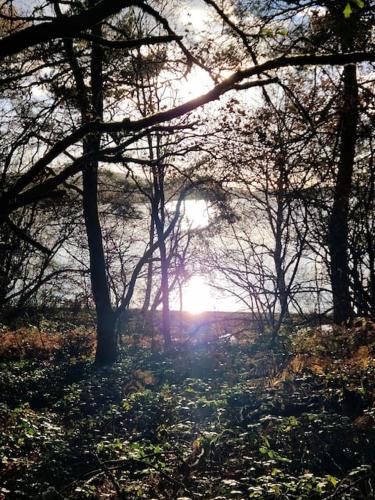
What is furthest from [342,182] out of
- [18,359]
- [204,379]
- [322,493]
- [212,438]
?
[18,359]

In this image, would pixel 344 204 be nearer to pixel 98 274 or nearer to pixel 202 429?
pixel 202 429

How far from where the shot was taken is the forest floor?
5.21m

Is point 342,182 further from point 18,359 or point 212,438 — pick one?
point 18,359

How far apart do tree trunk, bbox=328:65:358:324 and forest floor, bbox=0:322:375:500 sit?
1273 mm

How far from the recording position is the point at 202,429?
23.4 ft

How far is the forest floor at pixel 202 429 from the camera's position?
5211 mm

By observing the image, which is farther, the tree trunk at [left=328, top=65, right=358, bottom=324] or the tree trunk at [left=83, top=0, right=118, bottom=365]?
the tree trunk at [left=83, top=0, right=118, bottom=365]

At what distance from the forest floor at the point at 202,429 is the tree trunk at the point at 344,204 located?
1273 millimetres

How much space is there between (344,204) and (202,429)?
221 inches

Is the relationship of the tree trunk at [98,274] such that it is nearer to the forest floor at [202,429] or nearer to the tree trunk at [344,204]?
the forest floor at [202,429]

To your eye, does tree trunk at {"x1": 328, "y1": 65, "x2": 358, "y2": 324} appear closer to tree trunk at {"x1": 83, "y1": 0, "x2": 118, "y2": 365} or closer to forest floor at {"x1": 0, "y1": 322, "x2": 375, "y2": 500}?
forest floor at {"x1": 0, "y1": 322, "x2": 375, "y2": 500}

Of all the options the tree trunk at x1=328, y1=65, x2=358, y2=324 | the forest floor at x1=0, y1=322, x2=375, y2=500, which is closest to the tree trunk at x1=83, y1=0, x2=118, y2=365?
the forest floor at x1=0, y1=322, x2=375, y2=500

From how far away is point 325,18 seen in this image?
8.16m

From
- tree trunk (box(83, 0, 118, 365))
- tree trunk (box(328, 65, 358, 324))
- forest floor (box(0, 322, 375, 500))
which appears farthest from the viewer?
tree trunk (box(83, 0, 118, 365))
